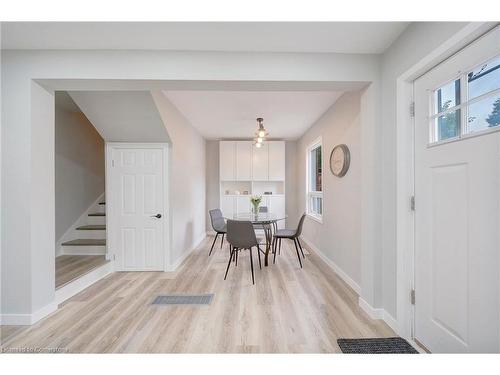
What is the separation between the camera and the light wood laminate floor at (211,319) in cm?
190

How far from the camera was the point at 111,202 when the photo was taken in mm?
3584

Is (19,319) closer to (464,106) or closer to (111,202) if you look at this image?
(111,202)

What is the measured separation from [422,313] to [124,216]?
372 cm

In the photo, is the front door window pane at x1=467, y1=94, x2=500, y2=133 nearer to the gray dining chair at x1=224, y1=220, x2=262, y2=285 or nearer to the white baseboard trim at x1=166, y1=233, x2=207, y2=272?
the gray dining chair at x1=224, y1=220, x2=262, y2=285

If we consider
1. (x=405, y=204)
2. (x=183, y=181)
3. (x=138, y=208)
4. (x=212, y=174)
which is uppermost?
(x=212, y=174)

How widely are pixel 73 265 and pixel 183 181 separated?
1.99m

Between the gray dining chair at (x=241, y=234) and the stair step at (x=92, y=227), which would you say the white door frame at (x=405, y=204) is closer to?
the gray dining chair at (x=241, y=234)

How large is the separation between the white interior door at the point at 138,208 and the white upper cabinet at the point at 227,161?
2.55 meters

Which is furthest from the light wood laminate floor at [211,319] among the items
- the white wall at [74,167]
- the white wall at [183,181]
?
the white wall at [74,167]

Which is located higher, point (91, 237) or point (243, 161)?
point (243, 161)

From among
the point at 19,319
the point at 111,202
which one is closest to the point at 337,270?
the point at 111,202
